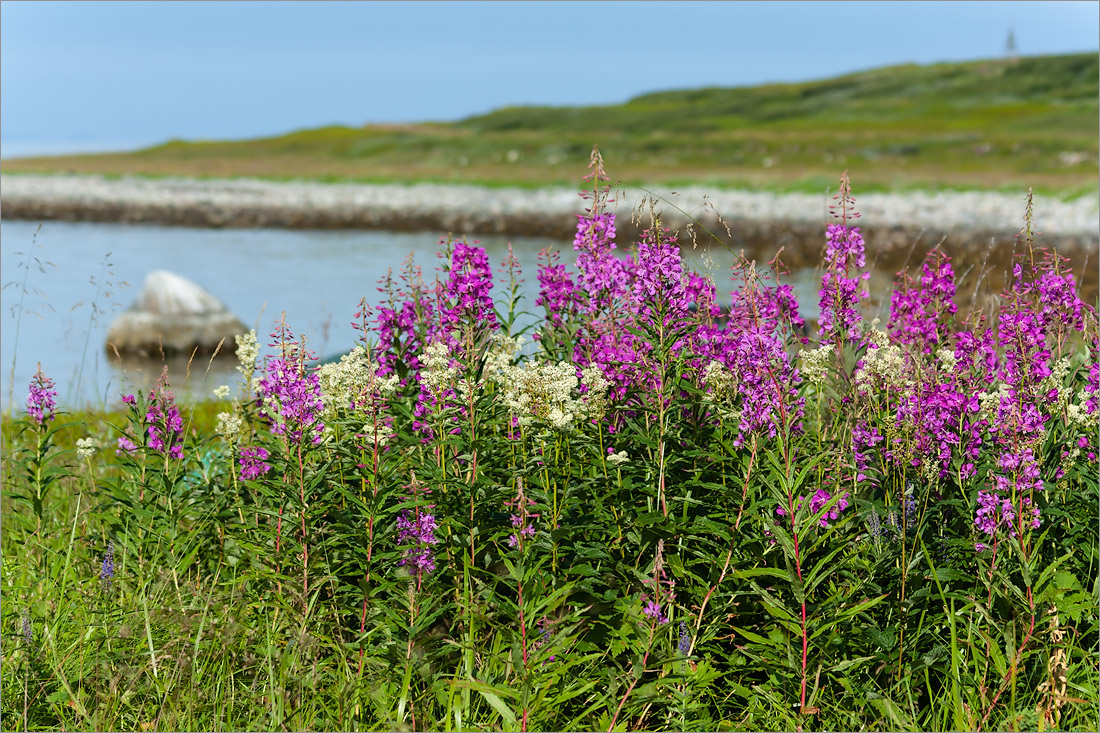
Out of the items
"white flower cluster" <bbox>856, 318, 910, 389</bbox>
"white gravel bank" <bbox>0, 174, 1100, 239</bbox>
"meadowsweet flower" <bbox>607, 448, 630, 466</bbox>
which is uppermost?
"white gravel bank" <bbox>0, 174, 1100, 239</bbox>

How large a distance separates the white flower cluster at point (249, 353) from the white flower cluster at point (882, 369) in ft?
8.75

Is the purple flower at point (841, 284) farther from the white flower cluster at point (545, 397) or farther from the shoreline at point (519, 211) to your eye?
the shoreline at point (519, 211)

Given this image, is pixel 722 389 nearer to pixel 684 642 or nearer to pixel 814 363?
pixel 814 363

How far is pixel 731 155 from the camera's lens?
182 feet

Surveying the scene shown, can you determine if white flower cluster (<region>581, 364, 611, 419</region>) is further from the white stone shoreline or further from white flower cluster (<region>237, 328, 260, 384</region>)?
the white stone shoreline

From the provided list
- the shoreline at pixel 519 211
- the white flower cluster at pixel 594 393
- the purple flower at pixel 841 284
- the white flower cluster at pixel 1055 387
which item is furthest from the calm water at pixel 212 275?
the white flower cluster at pixel 1055 387

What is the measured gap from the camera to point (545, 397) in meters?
3.56

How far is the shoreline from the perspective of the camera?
24219 millimetres

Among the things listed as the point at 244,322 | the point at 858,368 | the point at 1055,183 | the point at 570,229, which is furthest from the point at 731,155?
the point at 858,368

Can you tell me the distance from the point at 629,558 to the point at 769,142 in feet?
190

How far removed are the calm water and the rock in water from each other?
460mm

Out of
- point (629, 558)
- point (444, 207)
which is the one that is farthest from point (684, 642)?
point (444, 207)

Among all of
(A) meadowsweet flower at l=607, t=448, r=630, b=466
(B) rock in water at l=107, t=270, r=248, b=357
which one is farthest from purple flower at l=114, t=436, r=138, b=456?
(B) rock in water at l=107, t=270, r=248, b=357

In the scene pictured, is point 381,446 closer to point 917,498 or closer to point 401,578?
point 401,578
